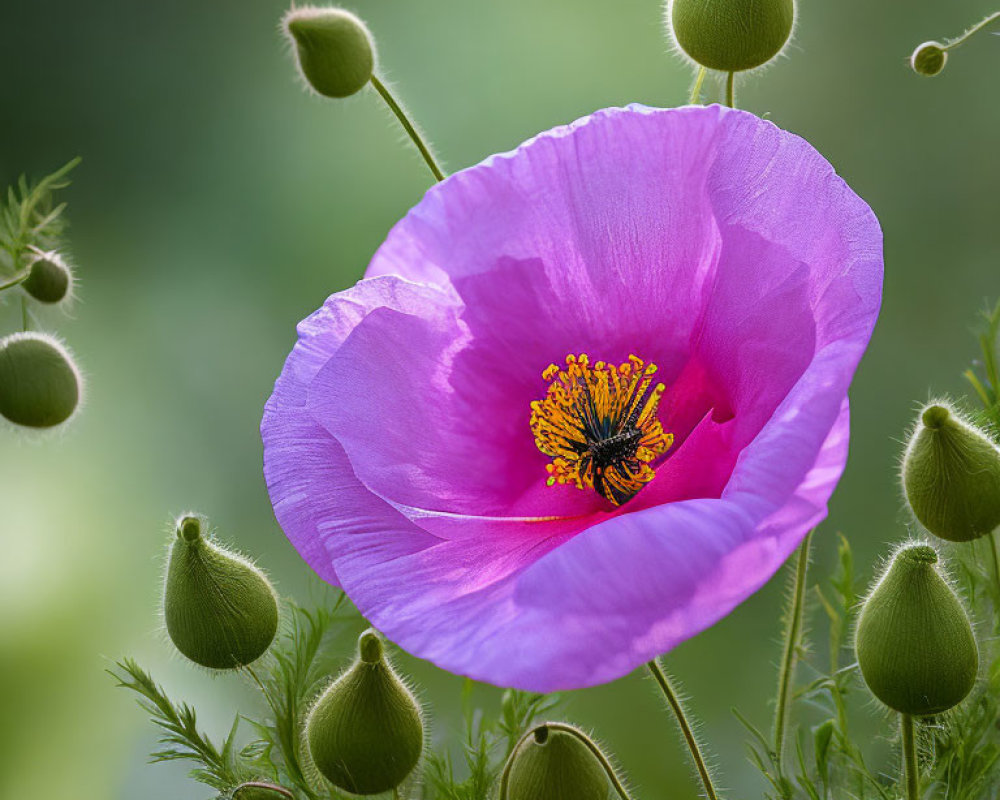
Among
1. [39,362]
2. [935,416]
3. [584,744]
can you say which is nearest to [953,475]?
[935,416]

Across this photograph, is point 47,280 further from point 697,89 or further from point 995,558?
point 995,558

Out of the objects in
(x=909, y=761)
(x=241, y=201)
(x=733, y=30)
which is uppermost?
(x=241, y=201)

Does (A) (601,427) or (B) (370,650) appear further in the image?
(A) (601,427)

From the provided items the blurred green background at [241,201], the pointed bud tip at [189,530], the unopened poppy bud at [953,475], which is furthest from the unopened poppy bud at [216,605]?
the blurred green background at [241,201]

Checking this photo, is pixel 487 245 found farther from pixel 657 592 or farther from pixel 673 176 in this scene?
pixel 657 592

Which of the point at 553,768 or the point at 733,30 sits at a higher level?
the point at 733,30

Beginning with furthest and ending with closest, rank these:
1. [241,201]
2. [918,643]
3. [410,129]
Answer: [241,201]
[410,129]
[918,643]

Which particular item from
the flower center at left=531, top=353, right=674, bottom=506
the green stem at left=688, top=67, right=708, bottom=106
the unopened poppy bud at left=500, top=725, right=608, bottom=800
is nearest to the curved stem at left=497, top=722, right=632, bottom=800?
the unopened poppy bud at left=500, top=725, right=608, bottom=800
